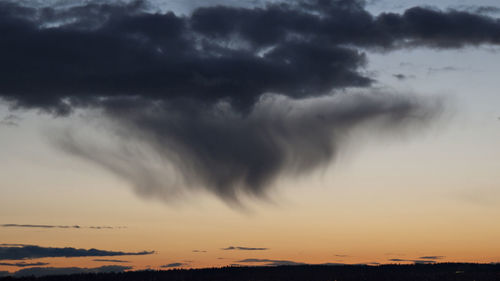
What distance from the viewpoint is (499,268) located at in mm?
197750

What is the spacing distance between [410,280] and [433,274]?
686 cm

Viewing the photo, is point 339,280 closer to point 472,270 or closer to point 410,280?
point 410,280

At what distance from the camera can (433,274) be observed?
19988 centimetres

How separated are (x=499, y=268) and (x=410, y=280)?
25310 millimetres

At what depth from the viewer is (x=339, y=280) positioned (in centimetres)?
19975

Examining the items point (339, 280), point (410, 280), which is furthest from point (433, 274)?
point (339, 280)

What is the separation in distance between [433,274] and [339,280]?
2720cm

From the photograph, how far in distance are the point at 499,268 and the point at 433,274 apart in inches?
730

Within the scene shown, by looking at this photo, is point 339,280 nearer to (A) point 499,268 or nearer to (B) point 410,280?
(B) point 410,280

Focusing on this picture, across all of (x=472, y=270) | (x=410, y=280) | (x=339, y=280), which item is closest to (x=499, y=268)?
(x=472, y=270)

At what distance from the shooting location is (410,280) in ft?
656

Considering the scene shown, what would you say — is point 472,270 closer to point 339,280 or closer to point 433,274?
point 433,274

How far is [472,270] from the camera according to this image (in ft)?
652

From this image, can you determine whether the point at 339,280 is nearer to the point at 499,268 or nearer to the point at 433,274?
the point at 433,274
